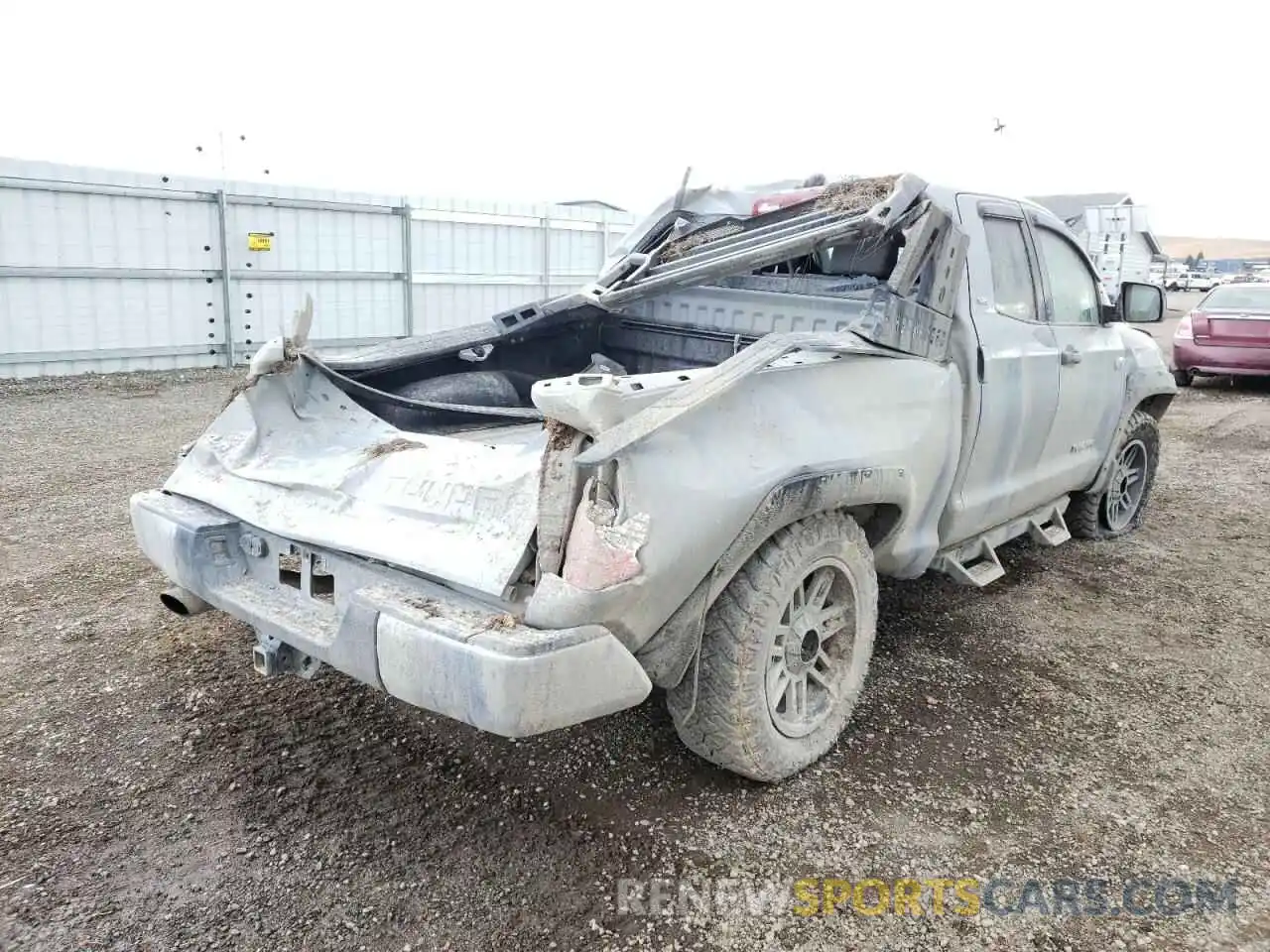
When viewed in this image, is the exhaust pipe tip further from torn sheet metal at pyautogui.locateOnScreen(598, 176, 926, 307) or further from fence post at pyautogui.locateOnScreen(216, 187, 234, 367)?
fence post at pyautogui.locateOnScreen(216, 187, 234, 367)

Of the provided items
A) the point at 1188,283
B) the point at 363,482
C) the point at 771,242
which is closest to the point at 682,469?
the point at 363,482

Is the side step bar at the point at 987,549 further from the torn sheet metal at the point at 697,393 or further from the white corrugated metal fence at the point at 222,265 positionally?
the white corrugated metal fence at the point at 222,265

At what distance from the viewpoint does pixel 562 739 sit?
128 inches

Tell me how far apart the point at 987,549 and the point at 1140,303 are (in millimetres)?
1779

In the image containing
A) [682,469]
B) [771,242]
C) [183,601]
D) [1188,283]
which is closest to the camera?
[682,469]

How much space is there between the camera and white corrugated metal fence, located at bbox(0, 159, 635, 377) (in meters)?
10.5

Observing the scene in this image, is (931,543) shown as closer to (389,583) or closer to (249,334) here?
(389,583)

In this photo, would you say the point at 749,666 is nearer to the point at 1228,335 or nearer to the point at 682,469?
the point at 682,469

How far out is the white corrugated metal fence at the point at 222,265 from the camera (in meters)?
10.5

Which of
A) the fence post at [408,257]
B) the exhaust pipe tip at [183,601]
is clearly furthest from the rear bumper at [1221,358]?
the exhaust pipe tip at [183,601]

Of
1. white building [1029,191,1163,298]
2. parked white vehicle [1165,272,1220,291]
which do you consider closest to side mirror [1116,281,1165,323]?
white building [1029,191,1163,298]

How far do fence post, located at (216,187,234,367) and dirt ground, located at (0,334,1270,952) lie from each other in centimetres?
835

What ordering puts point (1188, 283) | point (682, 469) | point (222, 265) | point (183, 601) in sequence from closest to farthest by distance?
point (682, 469) → point (183, 601) → point (222, 265) → point (1188, 283)

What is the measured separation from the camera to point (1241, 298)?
12.6 metres
